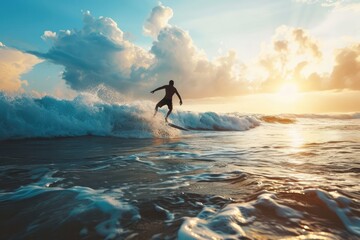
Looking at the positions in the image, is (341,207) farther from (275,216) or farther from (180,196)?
(180,196)

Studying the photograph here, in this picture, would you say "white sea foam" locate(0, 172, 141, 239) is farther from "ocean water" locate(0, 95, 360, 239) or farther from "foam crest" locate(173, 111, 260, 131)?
"foam crest" locate(173, 111, 260, 131)

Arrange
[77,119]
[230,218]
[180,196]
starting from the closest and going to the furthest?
[230,218]
[180,196]
[77,119]

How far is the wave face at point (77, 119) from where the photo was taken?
1313cm

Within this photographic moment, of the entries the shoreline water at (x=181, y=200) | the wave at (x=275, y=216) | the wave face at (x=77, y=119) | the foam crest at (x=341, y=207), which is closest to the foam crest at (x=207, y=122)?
the wave face at (x=77, y=119)

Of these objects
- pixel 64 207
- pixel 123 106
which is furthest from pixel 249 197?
pixel 123 106

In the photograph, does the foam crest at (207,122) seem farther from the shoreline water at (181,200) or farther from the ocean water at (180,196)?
the shoreline water at (181,200)

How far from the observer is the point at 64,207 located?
11.2ft

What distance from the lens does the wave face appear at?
13.1 m

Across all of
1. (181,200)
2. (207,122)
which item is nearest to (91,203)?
(181,200)

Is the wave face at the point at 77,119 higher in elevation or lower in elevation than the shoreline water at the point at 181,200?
higher

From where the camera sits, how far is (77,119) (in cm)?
1536

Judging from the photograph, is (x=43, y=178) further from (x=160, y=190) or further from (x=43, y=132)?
(x=43, y=132)

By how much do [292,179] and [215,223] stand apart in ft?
7.89

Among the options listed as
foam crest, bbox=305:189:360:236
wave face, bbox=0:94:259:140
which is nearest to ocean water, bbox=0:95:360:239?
foam crest, bbox=305:189:360:236
